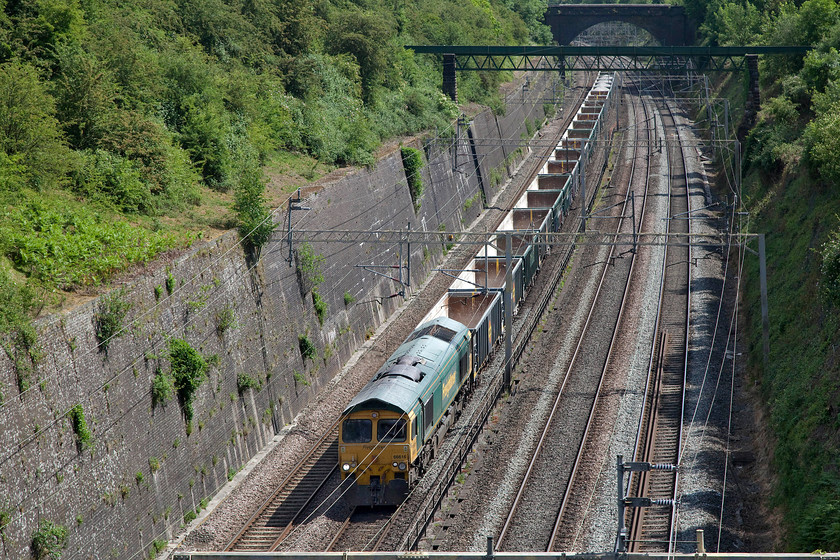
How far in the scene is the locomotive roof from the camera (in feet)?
68.9

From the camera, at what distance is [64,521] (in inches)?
671

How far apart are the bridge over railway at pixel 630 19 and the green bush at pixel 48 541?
9514 centimetres

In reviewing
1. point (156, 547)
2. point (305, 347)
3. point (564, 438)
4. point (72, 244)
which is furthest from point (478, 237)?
point (156, 547)

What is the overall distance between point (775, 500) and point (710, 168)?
143ft

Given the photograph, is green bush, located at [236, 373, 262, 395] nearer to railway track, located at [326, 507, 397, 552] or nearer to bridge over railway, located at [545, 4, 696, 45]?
railway track, located at [326, 507, 397, 552]

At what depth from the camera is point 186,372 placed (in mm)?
21734

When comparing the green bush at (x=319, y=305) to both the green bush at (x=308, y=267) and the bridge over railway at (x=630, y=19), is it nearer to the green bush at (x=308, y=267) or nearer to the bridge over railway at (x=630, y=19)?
the green bush at (x=308, y=267)

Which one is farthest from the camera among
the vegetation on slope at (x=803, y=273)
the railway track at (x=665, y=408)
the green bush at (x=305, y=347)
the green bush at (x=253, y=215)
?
the green bush at (x=305, y=347)

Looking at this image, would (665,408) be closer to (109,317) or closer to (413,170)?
(109,317)

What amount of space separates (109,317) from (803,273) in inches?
902

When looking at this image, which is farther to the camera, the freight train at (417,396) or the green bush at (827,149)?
the green bush at (827,149)

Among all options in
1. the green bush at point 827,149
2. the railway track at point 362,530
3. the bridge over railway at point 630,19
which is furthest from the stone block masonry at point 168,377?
the bridge over railway at point 630,19

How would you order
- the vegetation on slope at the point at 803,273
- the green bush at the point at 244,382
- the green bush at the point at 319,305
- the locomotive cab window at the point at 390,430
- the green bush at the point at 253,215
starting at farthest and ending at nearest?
the green bush at the point at 319,305, the green bush at the point at 253,215, the green bush at the point at 244,382, the locomotive cab window at the point at 390,430, the vegetation on slope at the point at 803,273

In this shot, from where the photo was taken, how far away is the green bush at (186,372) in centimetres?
2161
